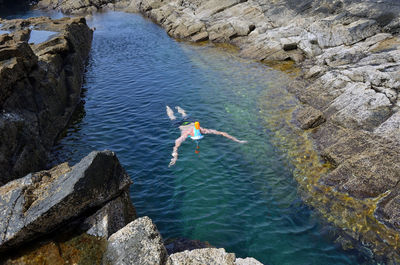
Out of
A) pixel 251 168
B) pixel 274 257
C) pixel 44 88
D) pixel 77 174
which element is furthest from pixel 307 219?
pixel 44 88

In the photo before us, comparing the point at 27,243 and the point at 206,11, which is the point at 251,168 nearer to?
the point at 27,243

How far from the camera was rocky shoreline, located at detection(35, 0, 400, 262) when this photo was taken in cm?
1274

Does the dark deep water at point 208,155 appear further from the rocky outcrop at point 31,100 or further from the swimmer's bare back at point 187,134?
the rocky outcrop at point 31,100

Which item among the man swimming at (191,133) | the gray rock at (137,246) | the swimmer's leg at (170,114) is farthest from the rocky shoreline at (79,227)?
the swimmer's leg at (170,114)

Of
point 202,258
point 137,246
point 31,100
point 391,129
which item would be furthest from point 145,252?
Result: point 31,100

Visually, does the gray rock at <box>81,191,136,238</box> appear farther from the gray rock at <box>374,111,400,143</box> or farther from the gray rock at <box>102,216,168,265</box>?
the gray rock at <box>374,111,400,143</box>

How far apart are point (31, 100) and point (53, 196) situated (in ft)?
38.3

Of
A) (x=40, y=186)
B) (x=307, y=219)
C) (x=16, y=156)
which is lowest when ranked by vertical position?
(x=307, y=219)

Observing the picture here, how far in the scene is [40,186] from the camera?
9.37 metres

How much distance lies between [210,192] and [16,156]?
9549 mm

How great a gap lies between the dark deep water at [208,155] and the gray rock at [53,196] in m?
4.18

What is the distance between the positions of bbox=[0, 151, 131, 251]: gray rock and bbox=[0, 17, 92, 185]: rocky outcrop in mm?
4984

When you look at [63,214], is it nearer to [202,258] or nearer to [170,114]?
[202,258]

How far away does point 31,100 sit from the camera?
18.0m
